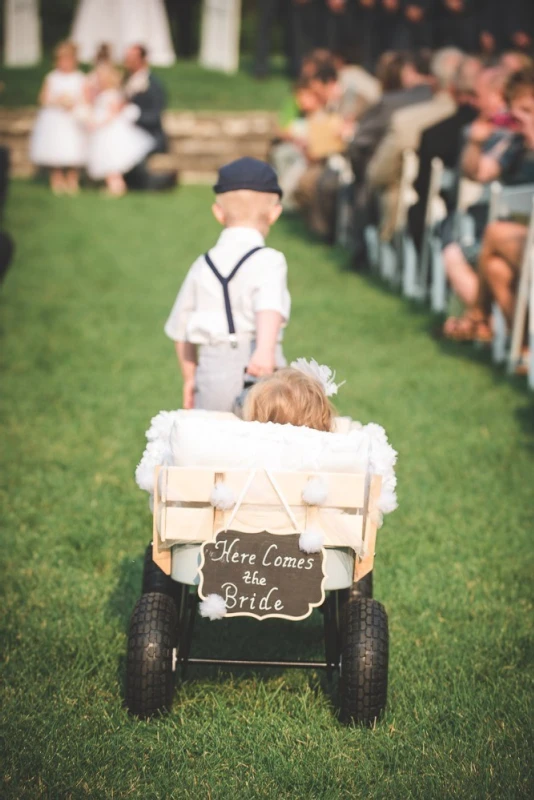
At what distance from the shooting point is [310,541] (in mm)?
3223

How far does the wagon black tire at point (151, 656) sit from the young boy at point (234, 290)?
42.1 inches

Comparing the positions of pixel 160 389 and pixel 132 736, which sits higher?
pixel 132 736

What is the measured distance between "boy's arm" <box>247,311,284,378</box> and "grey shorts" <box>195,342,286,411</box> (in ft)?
0.52

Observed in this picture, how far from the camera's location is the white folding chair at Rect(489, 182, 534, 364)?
24.0ft

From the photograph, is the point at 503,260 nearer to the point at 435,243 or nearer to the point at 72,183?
the point at 435,243

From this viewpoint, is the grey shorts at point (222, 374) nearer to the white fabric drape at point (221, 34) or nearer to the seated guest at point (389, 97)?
the seated guest at point (389, 97)

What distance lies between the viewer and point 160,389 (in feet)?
24.4

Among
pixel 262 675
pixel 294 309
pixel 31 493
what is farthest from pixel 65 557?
pixel 294 309

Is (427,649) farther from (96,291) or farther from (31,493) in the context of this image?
(96,291)

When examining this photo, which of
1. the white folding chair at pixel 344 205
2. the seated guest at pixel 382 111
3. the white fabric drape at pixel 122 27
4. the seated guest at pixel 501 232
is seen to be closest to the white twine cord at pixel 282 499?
the seated guest at pixel 501 232

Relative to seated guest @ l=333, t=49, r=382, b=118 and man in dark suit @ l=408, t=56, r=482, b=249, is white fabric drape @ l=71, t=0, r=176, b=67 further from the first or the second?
man in dark suit @ l=408, t=56, r=482, b=249

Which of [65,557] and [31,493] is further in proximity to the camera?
[31,493]

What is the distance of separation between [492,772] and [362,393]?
4229 mm

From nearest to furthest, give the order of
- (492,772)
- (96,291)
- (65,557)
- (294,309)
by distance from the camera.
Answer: (492,772) < (65,557) < (294,309) < (96,291)
